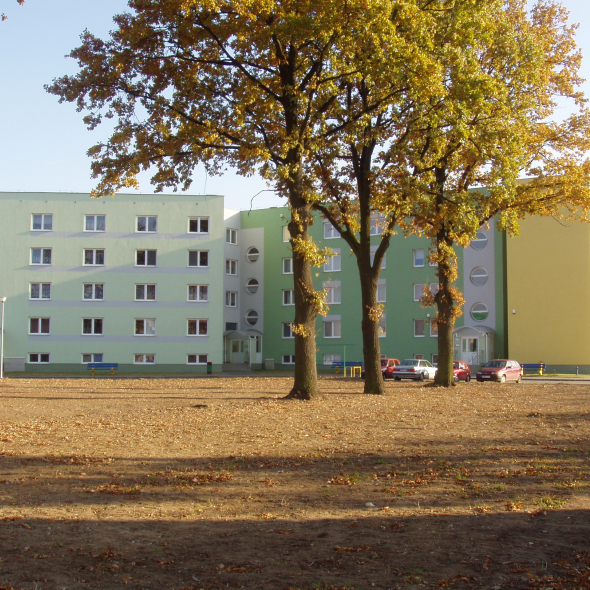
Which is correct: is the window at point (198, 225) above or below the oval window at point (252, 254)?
above

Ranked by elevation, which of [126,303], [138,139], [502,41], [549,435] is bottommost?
[549,435]

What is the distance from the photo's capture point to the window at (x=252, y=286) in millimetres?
61375

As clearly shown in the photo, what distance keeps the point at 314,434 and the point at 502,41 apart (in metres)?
16.7

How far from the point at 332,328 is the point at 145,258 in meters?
16.4

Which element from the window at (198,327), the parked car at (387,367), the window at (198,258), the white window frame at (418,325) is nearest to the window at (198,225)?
the window at (198,258)

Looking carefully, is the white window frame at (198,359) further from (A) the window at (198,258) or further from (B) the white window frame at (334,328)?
(B) the white window frame at (334,328)

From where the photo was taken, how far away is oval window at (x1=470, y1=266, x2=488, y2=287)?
171ft

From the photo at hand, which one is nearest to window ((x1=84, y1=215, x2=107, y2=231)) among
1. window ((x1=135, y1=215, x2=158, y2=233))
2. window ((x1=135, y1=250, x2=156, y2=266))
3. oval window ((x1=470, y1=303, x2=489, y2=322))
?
window ((x1=135, y1=215, x2=158, y2=233))

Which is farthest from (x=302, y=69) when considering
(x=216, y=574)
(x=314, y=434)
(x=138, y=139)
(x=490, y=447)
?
(x=216, y=574)

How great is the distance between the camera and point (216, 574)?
16.9 feet

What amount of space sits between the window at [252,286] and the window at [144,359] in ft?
39.2

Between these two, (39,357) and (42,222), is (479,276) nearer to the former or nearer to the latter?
(42,222)

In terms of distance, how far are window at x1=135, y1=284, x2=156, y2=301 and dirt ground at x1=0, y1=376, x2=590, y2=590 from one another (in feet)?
128

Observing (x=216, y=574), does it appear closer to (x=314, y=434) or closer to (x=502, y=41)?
(x=314, y=434)
